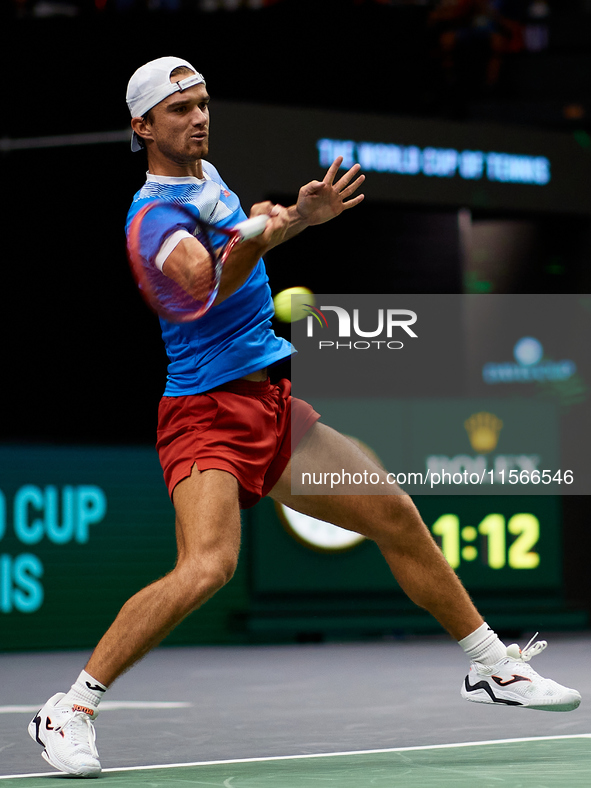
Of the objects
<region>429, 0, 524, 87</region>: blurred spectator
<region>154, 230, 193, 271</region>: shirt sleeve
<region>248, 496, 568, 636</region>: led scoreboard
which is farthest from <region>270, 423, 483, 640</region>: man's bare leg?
<region>429, 0, 524, 87</region>: blurred spectator

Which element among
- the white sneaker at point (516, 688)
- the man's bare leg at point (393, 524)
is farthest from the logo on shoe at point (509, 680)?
the man's bare leg at point (393, 524)

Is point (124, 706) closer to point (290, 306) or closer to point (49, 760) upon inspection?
point (49, 760)

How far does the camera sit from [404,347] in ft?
33.2

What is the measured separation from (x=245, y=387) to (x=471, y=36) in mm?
8050

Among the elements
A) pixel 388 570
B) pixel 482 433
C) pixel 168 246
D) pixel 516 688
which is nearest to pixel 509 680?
pixel 516 688

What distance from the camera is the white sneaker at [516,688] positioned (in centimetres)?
410

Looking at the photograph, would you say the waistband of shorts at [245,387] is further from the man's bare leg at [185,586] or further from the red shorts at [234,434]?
the man's bare leg at [185,586]

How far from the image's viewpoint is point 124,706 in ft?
18.7

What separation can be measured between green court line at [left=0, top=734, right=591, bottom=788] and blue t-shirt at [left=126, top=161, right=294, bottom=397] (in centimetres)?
107

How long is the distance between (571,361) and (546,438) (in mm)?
1227

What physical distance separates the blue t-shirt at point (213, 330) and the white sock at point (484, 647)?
1.01 m

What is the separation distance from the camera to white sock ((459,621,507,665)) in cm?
419

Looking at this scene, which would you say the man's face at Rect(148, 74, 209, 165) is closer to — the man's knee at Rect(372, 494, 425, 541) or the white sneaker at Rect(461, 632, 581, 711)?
the man's knee at Rect(372, 494, 425, 541)

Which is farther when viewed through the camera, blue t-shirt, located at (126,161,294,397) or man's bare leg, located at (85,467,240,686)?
blue t-shirt, located at (126,161,294,397)
